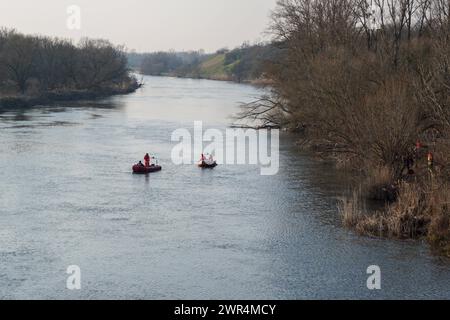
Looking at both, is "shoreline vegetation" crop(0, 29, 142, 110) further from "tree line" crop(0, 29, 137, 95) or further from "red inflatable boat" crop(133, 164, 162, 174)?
"red inflatable boat" crop(133, 164, 162, 174)

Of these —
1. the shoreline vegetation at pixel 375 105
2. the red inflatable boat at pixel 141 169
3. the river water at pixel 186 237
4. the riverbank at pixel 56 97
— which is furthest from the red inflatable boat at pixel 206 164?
the riverbank at pixel 56 97

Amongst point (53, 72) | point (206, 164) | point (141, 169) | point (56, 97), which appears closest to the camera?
point (141, 169)

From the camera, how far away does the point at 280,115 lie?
45688 millimetres

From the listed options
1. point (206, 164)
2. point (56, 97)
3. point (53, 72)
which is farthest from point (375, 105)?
point (53, 72)

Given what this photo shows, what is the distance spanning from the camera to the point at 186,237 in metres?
19.4

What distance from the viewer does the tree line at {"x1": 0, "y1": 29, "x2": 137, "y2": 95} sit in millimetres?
71438

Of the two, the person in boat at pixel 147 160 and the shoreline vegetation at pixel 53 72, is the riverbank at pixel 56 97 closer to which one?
the shoreline vegetation at pixel 53 72

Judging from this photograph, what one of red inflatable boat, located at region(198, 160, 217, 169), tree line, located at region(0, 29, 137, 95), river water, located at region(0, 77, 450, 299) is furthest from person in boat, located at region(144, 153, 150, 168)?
tree line, located at region(0, 29, 137, 95)

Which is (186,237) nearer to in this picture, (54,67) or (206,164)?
(206,164)

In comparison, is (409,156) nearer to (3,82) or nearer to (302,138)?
(302,138)

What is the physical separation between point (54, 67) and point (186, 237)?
66.4 meters

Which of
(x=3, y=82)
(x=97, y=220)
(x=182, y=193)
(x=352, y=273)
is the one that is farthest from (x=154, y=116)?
(x=352, y=273)
